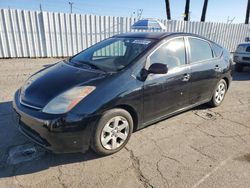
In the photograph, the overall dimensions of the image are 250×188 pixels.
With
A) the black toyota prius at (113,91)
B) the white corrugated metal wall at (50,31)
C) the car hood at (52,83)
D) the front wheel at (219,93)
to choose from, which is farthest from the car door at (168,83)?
the white corrugated metal wall at (50,31)

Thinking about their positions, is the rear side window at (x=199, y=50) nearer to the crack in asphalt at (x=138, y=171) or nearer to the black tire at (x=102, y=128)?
the black tire at (x=102, y=128)

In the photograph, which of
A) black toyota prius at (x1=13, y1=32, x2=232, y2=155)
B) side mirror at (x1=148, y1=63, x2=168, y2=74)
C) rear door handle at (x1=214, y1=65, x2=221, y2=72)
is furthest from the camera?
rear door handle at (x1=214, y1=65, x2=221, y2=72)

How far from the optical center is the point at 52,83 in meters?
2.97

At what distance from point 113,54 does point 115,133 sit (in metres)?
1.47

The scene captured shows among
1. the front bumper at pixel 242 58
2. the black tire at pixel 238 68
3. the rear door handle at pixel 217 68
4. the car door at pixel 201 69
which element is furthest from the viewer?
the black tire at pixel 238 68

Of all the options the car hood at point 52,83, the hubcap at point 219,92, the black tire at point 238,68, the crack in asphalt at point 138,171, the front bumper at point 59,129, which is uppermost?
the car hood at point 52,83

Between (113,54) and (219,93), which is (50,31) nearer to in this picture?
(113,54)

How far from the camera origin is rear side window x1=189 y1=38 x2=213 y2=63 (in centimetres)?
404

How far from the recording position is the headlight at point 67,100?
259cm

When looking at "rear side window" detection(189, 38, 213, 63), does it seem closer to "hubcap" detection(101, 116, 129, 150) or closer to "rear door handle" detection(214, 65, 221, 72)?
"rear door handle" detection(214, 65, 221, 72)

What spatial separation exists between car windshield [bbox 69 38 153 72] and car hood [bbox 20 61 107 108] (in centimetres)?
26

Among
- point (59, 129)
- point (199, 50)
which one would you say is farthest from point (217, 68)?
point (59, 129)

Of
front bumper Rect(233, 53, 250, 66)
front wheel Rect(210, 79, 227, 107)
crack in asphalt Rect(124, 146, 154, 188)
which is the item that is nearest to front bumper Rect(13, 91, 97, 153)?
crack in asphalt Rect(124, 146, 154, 188)

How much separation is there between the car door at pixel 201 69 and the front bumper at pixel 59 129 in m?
2.17
